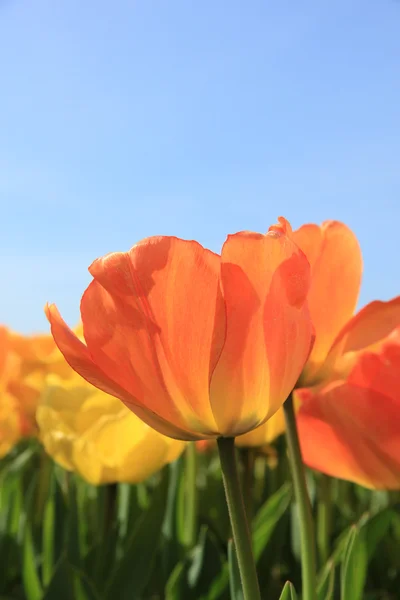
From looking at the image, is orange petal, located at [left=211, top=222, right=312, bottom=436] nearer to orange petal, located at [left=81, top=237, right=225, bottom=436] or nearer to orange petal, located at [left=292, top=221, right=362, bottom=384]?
orange petal, located at [left=81, top=237, right=225, bottom=436]

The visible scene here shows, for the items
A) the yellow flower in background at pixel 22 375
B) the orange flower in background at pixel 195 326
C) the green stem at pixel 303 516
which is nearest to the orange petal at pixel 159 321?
the orange flower in background at pixel 195 326

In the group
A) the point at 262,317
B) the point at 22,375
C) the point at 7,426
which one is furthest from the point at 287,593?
the point at 22,375

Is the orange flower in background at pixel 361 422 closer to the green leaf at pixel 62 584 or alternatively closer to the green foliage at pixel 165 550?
the green foliage at pixel 165 550

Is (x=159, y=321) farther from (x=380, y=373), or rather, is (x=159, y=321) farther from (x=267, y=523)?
(x=267, y=523)

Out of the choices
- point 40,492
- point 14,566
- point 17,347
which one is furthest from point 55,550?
point 17,347

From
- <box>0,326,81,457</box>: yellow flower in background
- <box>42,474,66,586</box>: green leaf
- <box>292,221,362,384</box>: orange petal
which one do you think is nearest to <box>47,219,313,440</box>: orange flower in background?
<box>292,221,362,384</box>: orange petal
